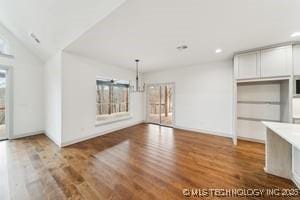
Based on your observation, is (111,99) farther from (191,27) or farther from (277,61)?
(277,61)

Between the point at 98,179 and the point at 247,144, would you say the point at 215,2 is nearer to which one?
the point at 98,179

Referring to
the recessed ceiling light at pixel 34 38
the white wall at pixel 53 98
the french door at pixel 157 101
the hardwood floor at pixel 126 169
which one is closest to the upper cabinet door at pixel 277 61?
the hardwood floor at pixel 126 169

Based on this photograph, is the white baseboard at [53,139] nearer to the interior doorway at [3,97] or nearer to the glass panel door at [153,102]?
the interior doorway at [3,97]

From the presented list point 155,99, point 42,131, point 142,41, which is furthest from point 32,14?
point 155,99

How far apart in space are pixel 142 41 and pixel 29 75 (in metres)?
4.28

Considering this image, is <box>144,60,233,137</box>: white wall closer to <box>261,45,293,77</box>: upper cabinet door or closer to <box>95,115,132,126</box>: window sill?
<box>261,45,293,77</box>: upper cabinet door

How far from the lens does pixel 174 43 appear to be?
3.24 meters

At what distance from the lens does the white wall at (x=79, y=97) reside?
3672mm

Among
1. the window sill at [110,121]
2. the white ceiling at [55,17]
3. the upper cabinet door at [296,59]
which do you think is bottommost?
the window sill at [110,121]

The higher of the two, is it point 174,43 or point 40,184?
point 174,43

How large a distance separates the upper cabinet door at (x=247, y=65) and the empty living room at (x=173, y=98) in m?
0.03

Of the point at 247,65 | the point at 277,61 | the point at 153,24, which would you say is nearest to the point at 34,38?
the point at 153,24

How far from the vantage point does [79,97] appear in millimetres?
4004

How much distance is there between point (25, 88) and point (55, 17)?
330 centimetres
